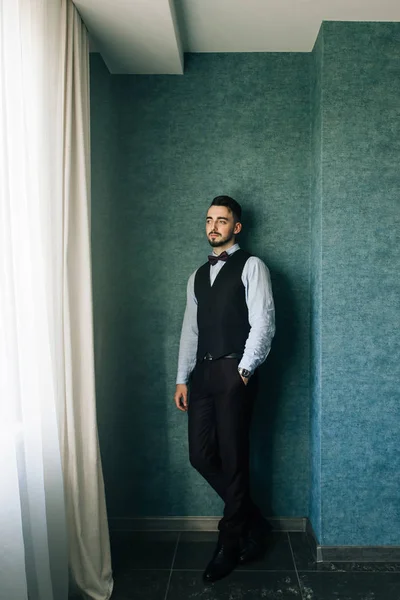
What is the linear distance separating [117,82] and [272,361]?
70.0 inches

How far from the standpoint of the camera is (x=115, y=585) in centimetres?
205

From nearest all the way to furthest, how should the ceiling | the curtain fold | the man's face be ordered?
the curtain fold
the ceiling
the man's face

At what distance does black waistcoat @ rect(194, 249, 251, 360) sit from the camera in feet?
7.20

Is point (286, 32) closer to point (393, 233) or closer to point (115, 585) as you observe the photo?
point (393, 233)

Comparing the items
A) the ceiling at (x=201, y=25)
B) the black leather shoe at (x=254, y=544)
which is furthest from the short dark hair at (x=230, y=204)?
the black leather shoe at (x=254, y=544)

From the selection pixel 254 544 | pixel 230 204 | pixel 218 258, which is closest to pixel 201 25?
pixel 230 204

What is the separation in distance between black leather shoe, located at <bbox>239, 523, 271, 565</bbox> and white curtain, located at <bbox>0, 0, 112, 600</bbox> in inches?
25.4

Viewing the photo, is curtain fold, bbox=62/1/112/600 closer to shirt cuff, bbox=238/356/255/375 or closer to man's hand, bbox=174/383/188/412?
man's hand, bbox=174/383/188/412

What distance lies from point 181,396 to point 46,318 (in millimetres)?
993

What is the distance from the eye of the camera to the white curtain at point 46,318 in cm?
142

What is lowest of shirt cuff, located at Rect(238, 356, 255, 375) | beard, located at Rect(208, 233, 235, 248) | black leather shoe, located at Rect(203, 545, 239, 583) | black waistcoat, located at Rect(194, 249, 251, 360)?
black leather shoe, located at Rect(203, 545, 239, 583)

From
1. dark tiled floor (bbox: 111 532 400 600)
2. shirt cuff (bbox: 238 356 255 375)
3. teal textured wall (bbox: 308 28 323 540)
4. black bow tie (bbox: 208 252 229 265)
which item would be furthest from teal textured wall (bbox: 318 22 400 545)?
black bow tie (bbox: 208 252 229 265)

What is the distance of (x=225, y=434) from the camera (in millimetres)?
2197

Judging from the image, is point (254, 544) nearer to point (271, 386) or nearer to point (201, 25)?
point (271, 386)
